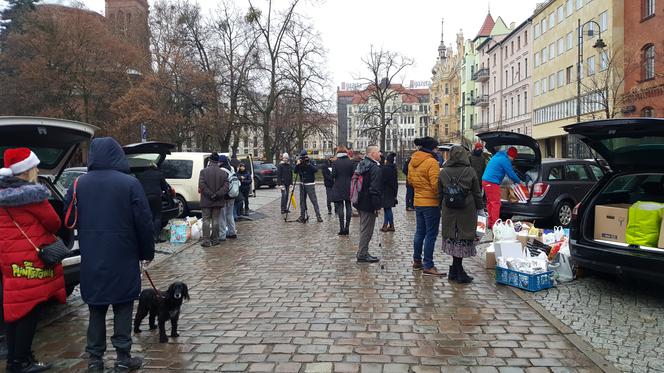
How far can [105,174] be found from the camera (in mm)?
4062

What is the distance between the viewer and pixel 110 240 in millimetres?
3998

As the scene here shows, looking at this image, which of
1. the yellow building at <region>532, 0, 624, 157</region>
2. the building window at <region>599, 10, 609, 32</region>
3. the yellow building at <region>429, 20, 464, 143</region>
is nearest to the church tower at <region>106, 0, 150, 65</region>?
the yellow building at <region>532, 0, 624, 157</region>

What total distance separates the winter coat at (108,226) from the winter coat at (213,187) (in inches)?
237

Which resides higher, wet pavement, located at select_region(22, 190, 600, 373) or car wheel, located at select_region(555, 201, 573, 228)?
car wheel, located at select_region(555, 201, 573, 228)

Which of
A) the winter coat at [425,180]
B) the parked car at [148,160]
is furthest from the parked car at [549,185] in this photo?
the parked car at [148,160]

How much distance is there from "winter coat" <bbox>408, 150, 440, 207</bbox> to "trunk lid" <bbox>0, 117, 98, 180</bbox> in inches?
163

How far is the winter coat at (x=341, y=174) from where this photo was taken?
11.7m

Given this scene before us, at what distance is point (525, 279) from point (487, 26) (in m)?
87.2

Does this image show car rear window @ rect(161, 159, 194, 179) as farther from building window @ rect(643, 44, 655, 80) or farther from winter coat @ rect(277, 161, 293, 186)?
building window @ rect(643, 44, 655, 80)

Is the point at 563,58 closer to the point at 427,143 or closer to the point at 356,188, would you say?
the point at 356,188

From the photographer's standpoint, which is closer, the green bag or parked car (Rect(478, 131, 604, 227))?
the green bag

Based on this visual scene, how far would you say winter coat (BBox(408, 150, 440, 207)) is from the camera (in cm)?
716

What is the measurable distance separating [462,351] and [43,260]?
3.49m

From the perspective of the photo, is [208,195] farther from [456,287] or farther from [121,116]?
[121,116]
